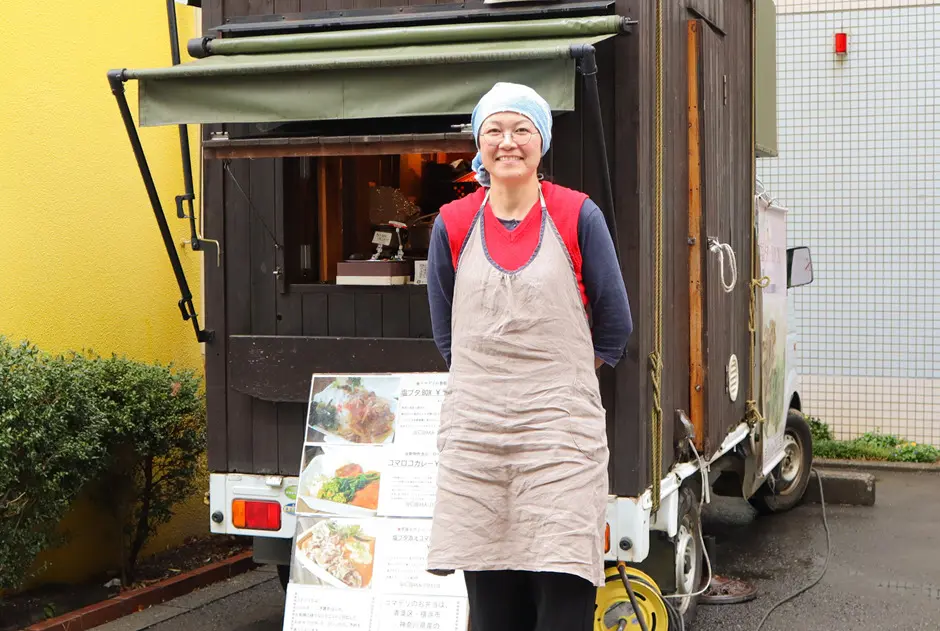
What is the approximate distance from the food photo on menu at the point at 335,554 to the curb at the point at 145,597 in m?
1.46

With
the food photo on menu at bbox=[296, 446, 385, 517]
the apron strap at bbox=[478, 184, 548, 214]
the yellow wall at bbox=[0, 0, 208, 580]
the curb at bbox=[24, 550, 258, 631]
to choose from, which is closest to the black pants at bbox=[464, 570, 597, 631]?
the apron strap at bbox=[478, 184, 548, 214]

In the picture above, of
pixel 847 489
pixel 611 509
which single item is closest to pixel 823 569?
pixel 847 489

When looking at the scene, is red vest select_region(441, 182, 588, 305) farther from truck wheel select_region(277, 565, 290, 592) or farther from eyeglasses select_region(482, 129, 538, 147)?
truck wheel select_region(277, 565, 290, 592)

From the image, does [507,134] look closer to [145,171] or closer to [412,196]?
[145,171]

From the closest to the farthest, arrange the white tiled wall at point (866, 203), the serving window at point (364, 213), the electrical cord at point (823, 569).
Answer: the serving window at point (364, 213)
the electrical cord at point (823, 569)
the white tiled wall at point (866, 203)

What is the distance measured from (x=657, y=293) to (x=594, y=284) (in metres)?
1.64

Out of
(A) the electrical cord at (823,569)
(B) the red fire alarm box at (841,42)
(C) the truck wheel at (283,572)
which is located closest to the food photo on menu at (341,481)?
(C) the truck wheel at (283,572)

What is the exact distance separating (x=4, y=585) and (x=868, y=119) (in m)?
8.06

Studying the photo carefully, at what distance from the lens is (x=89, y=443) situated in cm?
547

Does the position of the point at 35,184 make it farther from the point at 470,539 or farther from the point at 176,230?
the point at 470,539

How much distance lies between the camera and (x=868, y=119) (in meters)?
10.4

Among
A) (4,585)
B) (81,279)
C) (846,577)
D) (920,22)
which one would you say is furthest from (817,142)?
(4,585)

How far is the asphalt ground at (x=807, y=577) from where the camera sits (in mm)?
5883

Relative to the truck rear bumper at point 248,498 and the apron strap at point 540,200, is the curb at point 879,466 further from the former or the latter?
the apron strap at point 540,200
